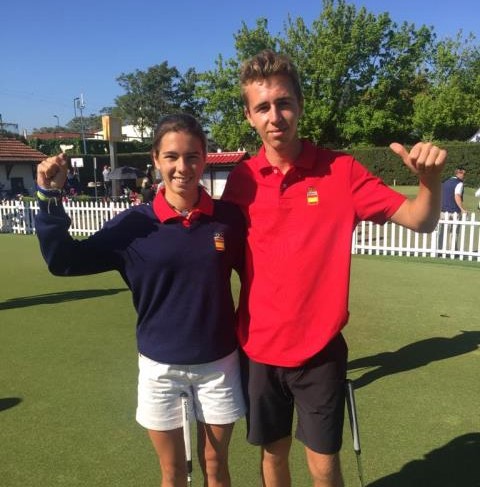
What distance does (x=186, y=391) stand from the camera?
2348 millimetres

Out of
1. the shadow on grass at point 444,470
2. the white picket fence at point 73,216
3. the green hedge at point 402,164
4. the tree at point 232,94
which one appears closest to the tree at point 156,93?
the tree at point 232,94

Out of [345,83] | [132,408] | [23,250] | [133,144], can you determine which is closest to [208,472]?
[132,408]

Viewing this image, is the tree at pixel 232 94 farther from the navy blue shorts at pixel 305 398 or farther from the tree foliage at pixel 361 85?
the navy blue shorts at pixel 305 398

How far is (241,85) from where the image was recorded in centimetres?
237

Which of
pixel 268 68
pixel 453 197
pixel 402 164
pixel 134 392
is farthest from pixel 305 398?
pixel 402 164

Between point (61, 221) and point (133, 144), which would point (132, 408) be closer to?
point (61, 221)

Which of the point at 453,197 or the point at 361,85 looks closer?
the point at 453,197

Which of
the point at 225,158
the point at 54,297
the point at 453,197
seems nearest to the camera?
the point at 54,297

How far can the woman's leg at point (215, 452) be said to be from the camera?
93.0 inches

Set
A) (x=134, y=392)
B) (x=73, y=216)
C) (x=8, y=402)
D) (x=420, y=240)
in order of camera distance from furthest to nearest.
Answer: (x=73, y=216), (x=420, y=240), (x=134, y=392), (x=8, y=402)

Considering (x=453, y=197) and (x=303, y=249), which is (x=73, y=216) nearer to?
(x=453, y=197)

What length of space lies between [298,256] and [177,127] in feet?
2.56

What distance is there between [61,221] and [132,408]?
2.21 m

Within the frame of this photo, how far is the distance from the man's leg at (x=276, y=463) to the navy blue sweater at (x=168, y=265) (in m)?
0.52
